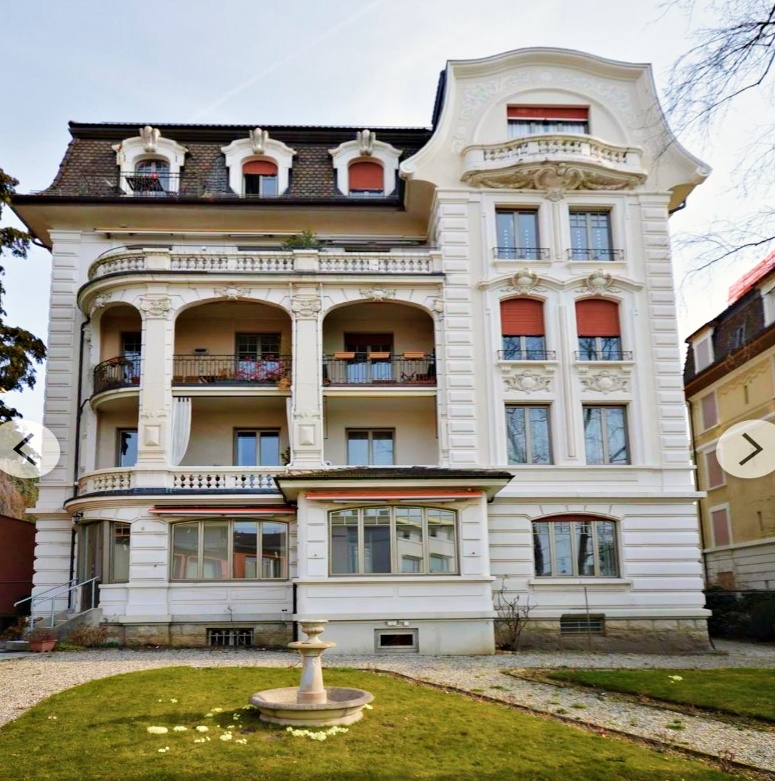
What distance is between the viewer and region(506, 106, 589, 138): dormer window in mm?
28391

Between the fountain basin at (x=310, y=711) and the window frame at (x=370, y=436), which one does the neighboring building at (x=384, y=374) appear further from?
the fountain basin at (x=310, y=711)

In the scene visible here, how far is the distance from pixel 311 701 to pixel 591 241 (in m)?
19.0

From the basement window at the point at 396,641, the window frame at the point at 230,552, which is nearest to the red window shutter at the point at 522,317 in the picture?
the window frame at the point at 230,552

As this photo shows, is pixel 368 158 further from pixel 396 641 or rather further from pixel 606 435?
pixel 396 641

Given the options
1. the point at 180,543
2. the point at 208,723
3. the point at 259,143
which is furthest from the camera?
the point at 259,143

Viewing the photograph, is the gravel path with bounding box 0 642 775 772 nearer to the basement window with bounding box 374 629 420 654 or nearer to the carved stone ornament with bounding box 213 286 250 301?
the basement window with bounding box 374 629 420 654

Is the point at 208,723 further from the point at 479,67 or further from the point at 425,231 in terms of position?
the point at 479,67

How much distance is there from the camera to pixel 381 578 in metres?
22.5

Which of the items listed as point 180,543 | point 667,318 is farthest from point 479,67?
point 180,543

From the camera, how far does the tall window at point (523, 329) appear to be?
26531 mm

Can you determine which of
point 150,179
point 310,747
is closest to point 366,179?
point 150,179

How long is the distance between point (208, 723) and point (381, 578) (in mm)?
10665

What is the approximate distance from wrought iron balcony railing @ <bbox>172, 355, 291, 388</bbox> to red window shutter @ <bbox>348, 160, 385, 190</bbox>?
22.0ft

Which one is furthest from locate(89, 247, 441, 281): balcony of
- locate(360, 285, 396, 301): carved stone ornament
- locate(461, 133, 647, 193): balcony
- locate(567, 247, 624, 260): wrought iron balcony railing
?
locate(567, 247, 624, 260): wrought iron balcony railing
